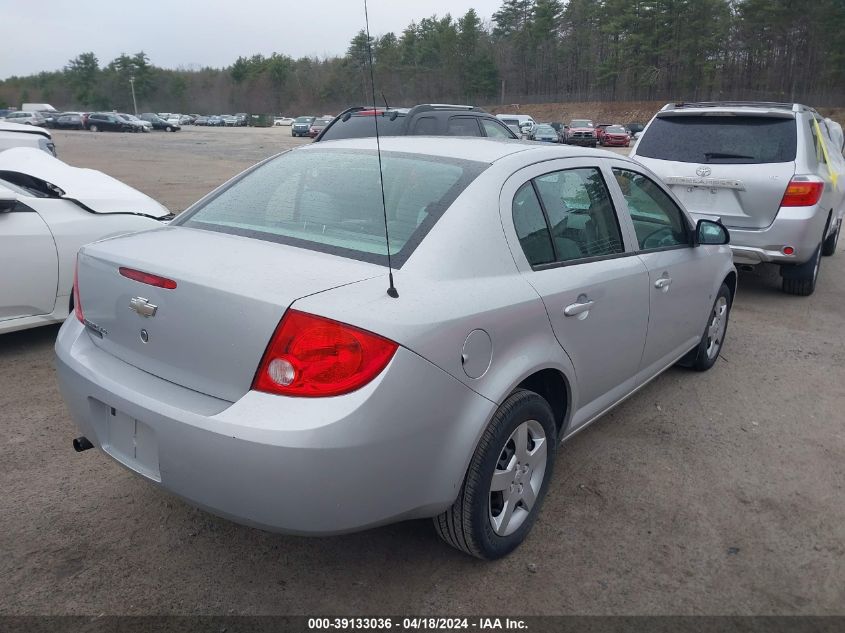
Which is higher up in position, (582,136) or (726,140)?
(726,140)

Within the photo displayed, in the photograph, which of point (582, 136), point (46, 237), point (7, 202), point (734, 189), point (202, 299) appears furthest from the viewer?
point (582, 136)

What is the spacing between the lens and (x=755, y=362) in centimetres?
518

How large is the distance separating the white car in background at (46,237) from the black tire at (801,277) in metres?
6.00

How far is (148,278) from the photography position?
7.97 ft

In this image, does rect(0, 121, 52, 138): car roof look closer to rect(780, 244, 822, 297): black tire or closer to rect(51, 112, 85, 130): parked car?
rect(780, 244, 822, 297): black tire

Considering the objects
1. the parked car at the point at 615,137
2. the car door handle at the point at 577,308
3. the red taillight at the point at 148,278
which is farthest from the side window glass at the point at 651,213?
the parked car at the point at 615,137

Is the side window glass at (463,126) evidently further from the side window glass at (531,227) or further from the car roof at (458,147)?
the side window glass at (531,227)

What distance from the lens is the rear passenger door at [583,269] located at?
280cm

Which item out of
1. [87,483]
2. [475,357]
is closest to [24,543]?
[87,483]

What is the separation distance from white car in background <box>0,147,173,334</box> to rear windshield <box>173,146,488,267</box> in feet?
6.74

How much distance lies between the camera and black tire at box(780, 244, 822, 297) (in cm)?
684

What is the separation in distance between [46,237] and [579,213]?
3.70m

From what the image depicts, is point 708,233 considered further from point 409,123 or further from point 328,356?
point 409,123

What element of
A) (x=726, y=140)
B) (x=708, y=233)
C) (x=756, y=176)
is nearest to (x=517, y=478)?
(x=708, y=233)
